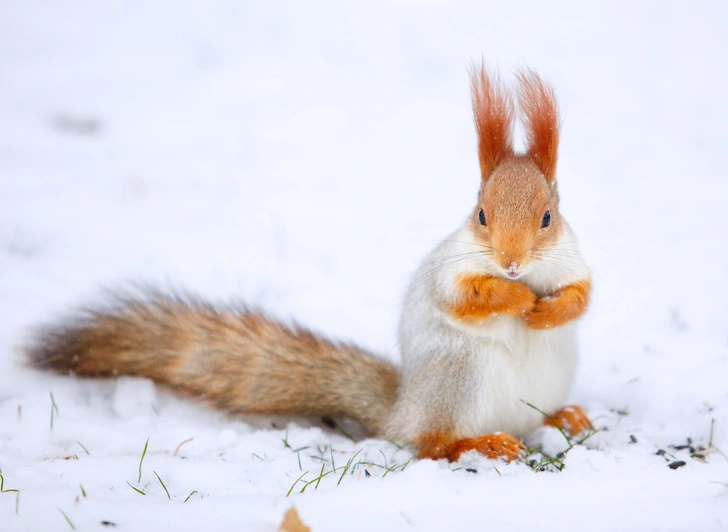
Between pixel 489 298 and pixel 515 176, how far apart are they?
0.34 metres

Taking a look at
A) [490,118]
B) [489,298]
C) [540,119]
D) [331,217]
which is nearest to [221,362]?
[489,298]

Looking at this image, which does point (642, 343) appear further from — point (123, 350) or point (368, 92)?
point (368, 92)

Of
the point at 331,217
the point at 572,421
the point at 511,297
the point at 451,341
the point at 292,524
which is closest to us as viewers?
the point at 292,524

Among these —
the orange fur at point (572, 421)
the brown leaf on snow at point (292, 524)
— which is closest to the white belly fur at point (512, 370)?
the orange fur at point (572, 421)

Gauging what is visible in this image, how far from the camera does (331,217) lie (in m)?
3.78

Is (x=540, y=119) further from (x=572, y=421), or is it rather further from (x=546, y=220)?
(x=572, y=421)

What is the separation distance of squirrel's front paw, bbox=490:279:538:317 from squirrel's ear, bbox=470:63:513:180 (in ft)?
1.09

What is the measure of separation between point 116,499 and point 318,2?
468cm

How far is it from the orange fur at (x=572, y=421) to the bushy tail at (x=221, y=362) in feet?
1.69

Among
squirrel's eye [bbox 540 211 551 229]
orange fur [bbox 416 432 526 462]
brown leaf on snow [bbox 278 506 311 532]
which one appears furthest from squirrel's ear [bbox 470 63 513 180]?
brown leaf on snow [bbox 278 506 311 532]

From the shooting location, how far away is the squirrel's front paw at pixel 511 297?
1.94m

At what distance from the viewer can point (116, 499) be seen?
1.53m

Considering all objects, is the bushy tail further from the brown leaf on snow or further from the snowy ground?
the brown leaf on snow

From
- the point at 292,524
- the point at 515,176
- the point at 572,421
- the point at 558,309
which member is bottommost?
the point at 572,421
